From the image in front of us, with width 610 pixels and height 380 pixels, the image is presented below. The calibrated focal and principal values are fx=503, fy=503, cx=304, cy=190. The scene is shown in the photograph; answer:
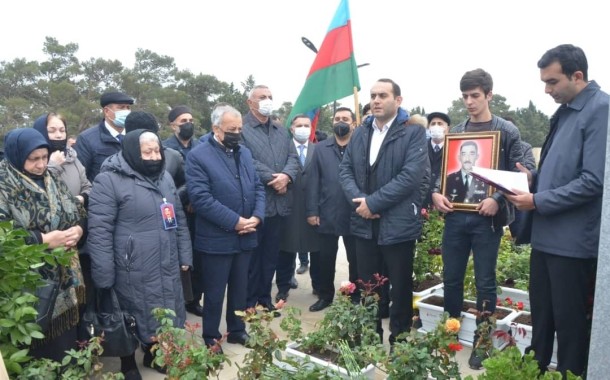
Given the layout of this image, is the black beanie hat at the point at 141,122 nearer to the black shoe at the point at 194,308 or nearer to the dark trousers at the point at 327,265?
the black shoe at the point at 194,308

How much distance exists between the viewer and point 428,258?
5254 millimetres

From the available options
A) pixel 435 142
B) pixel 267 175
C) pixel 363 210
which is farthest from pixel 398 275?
pixel 435 142

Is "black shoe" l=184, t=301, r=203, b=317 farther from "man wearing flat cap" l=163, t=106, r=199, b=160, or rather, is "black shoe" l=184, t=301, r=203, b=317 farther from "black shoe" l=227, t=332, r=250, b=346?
"man wearing flat cap" l=163, t=106, r=199, b=160

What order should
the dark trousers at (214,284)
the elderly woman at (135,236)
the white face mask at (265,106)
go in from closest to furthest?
A: the elderly woman at (135,236) < the dark trousers at (214,284) < the white face mask at (265,106)

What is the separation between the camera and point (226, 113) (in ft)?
14.0

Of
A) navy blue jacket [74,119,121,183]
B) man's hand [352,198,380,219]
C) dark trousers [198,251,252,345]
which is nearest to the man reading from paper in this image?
man's hand [352,198,380,219]

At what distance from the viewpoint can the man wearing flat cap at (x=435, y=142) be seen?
5.91 meters

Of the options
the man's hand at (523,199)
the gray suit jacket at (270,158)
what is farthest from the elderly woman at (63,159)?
the man's hand at (523,199)

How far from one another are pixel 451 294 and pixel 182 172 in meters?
2.70

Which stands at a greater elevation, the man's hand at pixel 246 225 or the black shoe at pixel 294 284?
the man's hand at pixel 246 225

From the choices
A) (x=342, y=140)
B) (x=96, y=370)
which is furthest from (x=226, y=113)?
(x=96, y=370)

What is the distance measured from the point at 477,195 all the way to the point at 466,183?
13 centimetres

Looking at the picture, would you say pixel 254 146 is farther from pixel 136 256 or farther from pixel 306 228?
pixel 136 256

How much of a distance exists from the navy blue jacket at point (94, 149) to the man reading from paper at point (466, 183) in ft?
9.78
